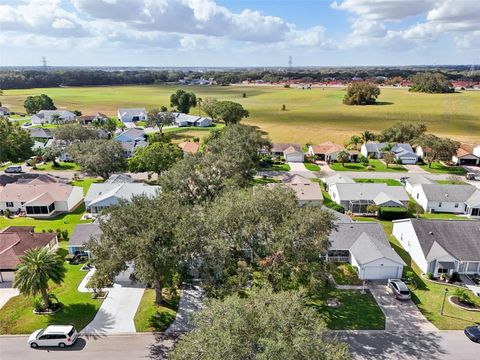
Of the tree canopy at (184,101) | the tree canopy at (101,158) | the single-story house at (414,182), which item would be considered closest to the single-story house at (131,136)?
the tree canopy at (101,158)

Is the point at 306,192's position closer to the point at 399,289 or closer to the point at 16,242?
the point at 399,289

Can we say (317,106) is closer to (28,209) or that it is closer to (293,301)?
(28,209)

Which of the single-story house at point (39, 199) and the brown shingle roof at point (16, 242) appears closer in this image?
the brown shingle roof at point (16, 242)

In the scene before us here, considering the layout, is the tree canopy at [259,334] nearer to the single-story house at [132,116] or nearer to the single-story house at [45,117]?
the single-story house at [132,116]

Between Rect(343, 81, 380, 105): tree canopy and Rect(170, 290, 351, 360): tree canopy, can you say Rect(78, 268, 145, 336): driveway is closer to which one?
Rect(170, 290, 351, 360): tree canopy

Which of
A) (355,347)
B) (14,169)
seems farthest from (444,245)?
(14,169)

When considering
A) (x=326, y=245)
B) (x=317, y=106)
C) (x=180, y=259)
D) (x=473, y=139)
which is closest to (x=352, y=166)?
(x=473, y=139)

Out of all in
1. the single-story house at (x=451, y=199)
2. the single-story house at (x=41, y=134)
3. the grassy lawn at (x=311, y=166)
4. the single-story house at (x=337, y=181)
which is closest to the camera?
the single-story house at (x=451, y=199)
